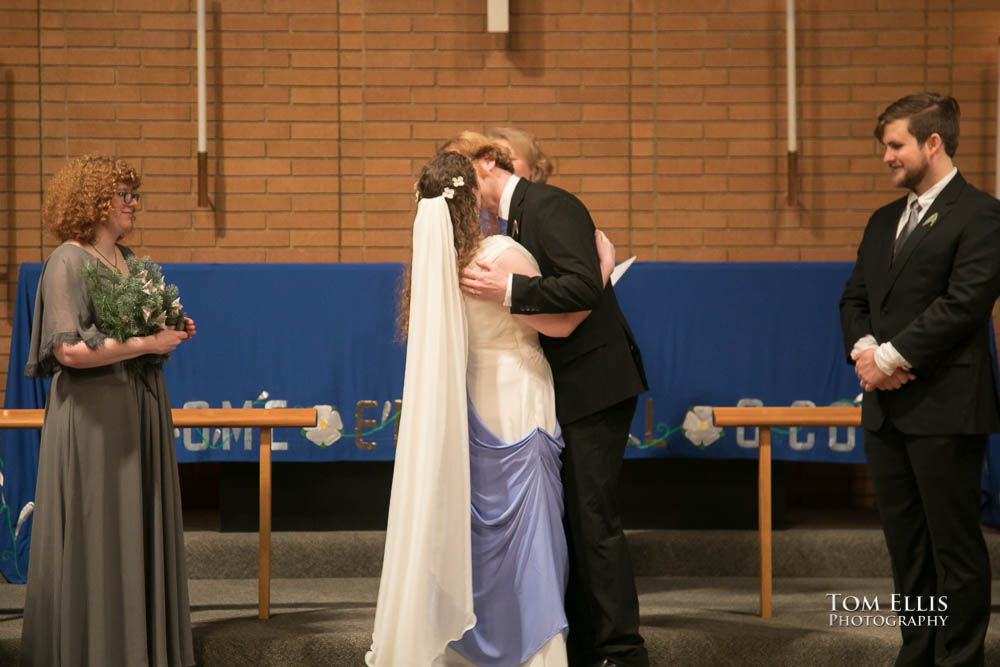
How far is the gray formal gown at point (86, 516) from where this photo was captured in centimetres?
302

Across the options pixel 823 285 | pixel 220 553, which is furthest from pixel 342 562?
pixel 823 285

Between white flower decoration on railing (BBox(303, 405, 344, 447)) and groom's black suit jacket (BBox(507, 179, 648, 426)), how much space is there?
5.04 feet

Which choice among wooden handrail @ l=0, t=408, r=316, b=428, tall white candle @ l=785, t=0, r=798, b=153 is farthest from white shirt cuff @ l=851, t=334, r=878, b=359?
tall white candle @ l=785, t=0, r=798, b=153

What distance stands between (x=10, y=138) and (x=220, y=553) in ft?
8.67

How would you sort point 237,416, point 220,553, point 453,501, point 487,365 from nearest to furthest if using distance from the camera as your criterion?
point 453,501
point 487,365
point 237,416
point 220,553

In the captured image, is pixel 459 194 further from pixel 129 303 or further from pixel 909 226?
pixel 909 226

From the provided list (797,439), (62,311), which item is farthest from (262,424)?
(797,439)

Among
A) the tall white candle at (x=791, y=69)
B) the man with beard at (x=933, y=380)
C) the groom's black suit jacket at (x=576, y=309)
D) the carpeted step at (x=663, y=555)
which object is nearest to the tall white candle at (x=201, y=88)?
the carpeted step at (x=663, y=555)

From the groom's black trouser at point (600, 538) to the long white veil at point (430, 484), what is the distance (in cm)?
41

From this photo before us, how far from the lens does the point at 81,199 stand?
314 cm

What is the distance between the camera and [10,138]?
5484 mm

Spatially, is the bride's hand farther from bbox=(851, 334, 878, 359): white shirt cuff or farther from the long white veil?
bbox=(851, 334, 878, 359): white shirt cuff

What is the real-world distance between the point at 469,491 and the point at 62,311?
1313 mm

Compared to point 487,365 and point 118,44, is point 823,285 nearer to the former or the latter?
point 487,365
